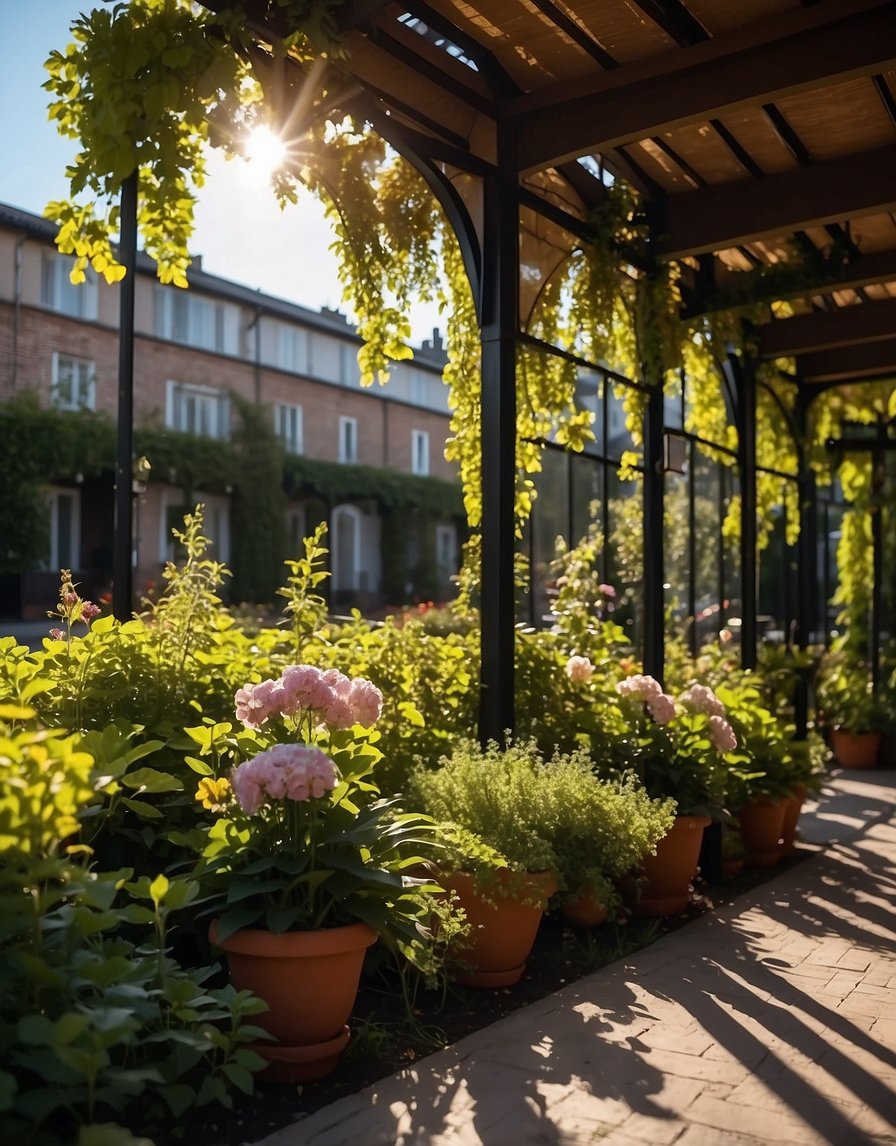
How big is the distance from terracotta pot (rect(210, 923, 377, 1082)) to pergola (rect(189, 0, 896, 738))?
2052 millimetres

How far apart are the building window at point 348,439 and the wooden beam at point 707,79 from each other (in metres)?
22.5

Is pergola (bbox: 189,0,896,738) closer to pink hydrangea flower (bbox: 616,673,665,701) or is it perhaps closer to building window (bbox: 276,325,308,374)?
pink hydrangea flower (bbox: 616,673,665,701)

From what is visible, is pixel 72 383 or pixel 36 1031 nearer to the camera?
pixel 36 1031

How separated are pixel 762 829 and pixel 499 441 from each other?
2481 mm

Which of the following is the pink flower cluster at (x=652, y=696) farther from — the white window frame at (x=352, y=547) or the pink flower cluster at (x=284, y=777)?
the white window frame at (x=352, y=547)

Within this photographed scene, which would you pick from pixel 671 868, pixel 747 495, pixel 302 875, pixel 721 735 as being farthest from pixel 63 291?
pixel 302 875

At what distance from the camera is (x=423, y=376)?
99.6 ft

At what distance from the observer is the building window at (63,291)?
20.1m

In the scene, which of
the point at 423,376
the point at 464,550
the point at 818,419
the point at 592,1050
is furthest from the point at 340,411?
the point at 592,1050

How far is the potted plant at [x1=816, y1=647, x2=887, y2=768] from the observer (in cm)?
1009

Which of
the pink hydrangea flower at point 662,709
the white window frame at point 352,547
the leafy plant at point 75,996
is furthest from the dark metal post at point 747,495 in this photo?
the white window frame at point 352,547

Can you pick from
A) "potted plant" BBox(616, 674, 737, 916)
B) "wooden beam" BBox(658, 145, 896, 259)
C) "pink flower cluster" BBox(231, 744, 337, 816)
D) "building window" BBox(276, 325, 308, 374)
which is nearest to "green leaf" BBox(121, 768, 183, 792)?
"pink flower cluster" BBox(231, 744, 337, 816)

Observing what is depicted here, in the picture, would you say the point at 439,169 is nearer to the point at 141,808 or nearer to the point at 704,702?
the point at 704,702

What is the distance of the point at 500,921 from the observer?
12.6 feet
